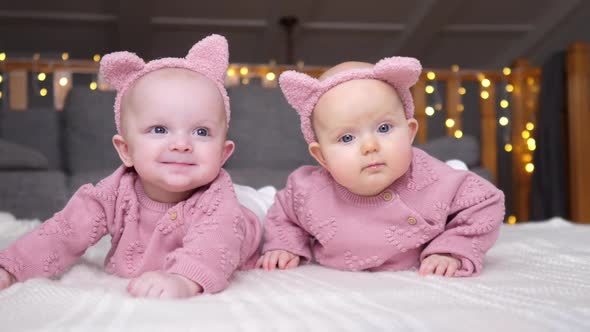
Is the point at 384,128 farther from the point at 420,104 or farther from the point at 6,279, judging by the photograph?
the point at 420,104

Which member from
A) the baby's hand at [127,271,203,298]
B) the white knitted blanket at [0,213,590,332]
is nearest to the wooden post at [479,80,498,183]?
the white knitted blanket at [0,213,590,332]

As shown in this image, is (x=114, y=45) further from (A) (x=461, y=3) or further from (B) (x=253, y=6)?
(A) (x=461, y=3)

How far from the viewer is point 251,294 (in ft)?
2.32

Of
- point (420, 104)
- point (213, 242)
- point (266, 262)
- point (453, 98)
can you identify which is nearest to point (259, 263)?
point (266, 262)

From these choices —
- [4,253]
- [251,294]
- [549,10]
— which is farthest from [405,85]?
[549,10]

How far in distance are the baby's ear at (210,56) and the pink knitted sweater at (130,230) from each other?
17 centimetres

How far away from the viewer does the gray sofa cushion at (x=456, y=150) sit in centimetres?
213

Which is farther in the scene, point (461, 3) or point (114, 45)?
point (114, 45)

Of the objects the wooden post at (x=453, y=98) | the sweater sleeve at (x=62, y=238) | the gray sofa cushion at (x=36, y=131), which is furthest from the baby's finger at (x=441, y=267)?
the wooden post at (x=453, y=98)

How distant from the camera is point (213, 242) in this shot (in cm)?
81

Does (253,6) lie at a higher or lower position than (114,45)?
higher

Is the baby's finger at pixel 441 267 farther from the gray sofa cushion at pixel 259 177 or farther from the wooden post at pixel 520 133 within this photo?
the wooden post at pixel 520 133

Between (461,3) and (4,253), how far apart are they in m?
4.25

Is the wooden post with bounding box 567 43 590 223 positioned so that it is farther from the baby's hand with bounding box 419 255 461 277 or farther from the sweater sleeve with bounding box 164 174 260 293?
the sweater sleeve with bounding box 164 174 260 293
